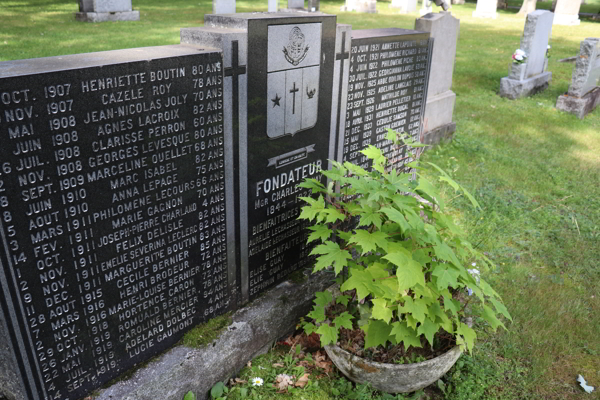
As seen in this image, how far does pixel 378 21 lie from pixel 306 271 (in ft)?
59.8

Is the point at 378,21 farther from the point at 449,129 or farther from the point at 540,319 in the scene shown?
the point at 540,319

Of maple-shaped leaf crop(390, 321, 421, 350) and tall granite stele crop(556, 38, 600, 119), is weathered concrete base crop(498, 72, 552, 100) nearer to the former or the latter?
tall granite stele crop(556, 38, 600, 119)

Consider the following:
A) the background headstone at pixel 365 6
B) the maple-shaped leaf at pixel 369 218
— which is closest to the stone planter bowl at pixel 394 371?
the maple-shaped leaf at pixel 369 218

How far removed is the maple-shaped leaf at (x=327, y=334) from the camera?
10.3ft

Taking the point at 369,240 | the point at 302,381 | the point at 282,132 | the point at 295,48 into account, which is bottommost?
the point at 302,381

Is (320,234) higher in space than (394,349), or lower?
higher

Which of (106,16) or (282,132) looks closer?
(282,132)

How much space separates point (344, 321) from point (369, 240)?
604 millimetres

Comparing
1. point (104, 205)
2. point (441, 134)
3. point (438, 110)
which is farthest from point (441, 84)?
point (104, 205)

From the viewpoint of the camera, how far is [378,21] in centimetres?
2033

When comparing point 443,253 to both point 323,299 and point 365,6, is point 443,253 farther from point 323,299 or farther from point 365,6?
point 365,6

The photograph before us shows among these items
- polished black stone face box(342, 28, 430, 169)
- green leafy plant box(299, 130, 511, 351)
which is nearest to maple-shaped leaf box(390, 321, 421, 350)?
green leafy plant box(299, 130, 511, 351)

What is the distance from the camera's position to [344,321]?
319cm

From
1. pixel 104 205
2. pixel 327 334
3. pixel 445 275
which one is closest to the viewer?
pixel 104 205
